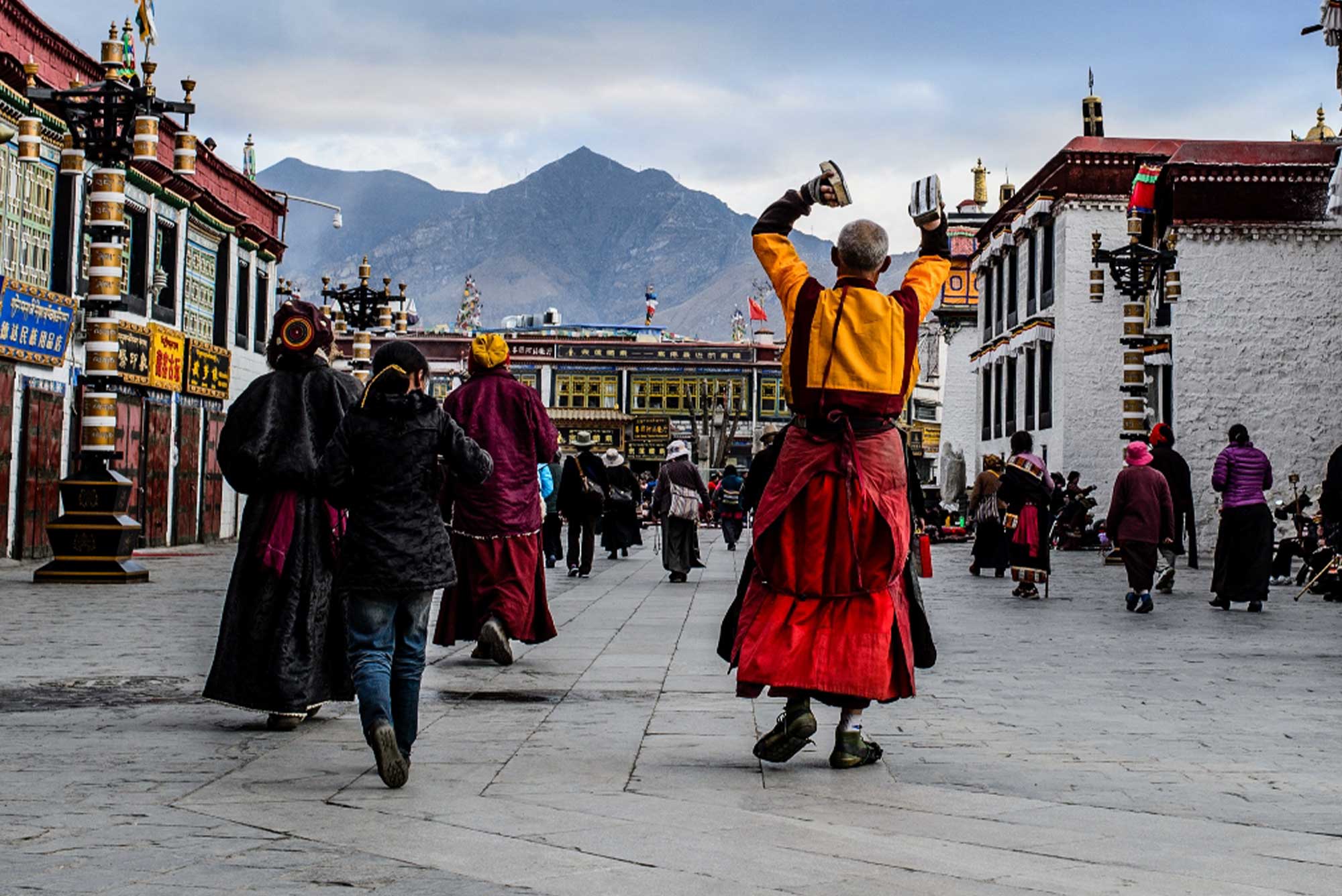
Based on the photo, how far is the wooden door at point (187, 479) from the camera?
92.2ft

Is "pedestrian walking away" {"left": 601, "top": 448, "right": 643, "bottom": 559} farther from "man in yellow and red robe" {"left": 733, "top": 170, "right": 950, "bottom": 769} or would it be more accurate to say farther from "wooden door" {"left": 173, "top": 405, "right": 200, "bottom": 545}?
"man in yellow and red robe" {"left": 733, "top": 170, "right": 950, "bottom": 769}

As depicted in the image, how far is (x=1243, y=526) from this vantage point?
16.4 meters

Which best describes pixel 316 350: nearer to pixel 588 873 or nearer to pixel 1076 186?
pixel 588 873

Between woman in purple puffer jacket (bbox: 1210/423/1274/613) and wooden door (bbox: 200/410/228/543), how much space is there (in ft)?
59.0

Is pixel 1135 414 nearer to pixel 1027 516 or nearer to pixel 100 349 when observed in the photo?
pixel 1027 516

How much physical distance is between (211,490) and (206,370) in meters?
2.07

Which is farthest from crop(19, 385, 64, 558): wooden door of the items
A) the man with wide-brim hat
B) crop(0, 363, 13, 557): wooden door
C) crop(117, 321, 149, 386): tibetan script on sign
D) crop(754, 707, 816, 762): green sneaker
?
crop(754, 707, 816, 762): green sneaker

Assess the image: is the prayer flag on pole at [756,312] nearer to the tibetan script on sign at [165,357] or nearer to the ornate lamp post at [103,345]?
the tibetan script on sign at [165,357]

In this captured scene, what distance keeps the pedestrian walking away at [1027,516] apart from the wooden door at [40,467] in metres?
11.3

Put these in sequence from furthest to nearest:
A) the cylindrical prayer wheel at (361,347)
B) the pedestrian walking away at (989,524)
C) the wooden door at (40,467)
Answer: the cylindrical prayer wheel at (361,347) < the pedestrian walking away at (989,524) < the wooden door at (40,467)

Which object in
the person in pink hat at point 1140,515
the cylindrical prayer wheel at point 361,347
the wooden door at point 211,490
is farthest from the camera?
the cylindrical prayer wheel at point 361,347

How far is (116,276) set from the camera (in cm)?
1823

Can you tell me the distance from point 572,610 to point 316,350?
297 inches

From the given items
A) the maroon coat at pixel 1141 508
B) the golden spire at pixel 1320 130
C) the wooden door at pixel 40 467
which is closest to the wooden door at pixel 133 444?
the wooden door at pixel 40 467
